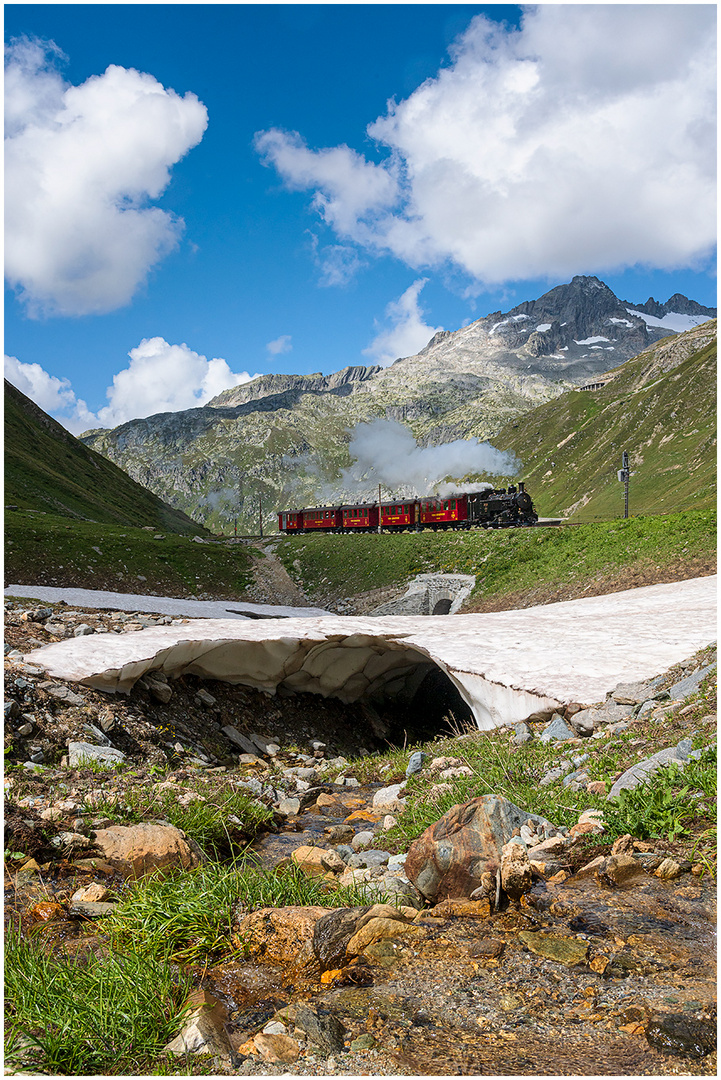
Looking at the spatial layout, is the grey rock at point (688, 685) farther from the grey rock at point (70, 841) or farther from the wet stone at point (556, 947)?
the grey rock at point (70, 841)

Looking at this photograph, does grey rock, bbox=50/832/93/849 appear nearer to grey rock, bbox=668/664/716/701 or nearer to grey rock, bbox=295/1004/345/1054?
grey rock, bbox=295/1004/345/1054

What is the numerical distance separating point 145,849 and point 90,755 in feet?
9.99

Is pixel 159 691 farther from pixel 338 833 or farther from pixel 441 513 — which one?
pixel 441 513

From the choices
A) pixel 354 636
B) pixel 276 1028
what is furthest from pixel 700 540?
pixel 276 1028

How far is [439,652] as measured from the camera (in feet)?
41.6

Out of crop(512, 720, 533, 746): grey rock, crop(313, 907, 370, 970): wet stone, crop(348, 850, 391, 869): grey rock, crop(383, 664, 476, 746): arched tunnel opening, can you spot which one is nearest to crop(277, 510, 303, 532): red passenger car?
crop(383, 664, 476, 746): arched tunnel opening

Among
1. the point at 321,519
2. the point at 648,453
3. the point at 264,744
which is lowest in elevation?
the point at 264,744

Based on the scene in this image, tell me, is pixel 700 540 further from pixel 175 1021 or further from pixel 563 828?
pixel 175 1021

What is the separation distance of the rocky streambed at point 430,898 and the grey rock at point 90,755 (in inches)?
6.7

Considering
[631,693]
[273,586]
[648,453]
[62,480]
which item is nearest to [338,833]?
[631,693]

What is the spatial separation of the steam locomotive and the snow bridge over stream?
3793cm

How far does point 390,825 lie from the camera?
7.32 meters

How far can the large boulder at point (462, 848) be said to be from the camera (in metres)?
4.86

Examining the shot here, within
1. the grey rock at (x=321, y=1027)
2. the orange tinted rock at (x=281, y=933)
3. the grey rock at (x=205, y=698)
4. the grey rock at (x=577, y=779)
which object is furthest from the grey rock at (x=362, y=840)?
the grey rock at (x=205, y=698)
